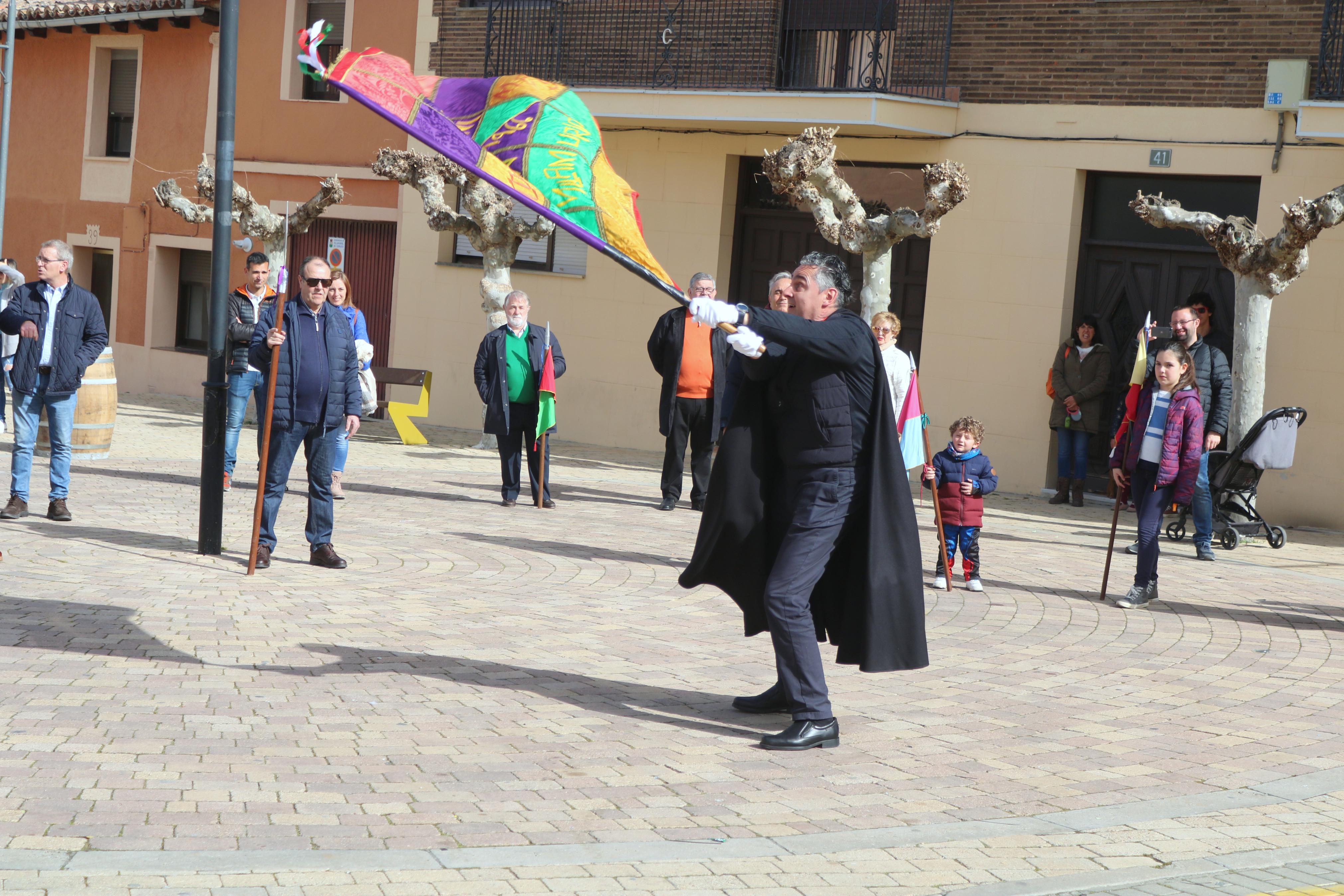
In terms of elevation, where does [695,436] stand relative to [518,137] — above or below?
below

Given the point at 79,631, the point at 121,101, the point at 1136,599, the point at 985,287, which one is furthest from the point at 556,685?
the point at 121,101

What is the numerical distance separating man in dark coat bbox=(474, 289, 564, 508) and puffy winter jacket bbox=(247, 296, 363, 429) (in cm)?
325

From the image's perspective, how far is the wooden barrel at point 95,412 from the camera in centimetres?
1338

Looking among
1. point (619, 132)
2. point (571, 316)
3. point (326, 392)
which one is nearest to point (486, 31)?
point (619, 132)

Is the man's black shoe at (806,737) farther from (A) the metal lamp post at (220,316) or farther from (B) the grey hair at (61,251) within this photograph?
(B) the grey hair at (61,251)

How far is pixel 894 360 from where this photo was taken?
1039cm

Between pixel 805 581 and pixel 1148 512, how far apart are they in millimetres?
4502

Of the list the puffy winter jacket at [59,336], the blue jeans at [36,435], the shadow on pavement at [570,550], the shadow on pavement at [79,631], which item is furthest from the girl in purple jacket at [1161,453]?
the blue jeans at [36,435]

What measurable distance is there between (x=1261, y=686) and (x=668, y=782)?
3548mm

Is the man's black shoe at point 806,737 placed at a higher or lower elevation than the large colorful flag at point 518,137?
lower

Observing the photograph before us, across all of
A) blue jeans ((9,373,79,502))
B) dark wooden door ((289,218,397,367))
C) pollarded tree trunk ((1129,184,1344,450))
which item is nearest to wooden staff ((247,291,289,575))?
blue jeans ((9,373,79,502))

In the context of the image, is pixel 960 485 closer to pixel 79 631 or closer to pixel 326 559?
pixel 326 559

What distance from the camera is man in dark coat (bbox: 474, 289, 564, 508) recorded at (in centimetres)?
1238

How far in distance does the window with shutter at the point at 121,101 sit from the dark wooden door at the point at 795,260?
11354 mm
